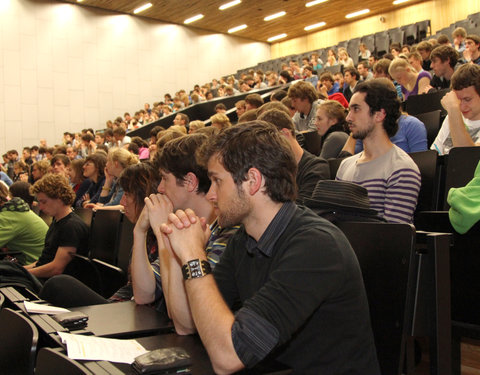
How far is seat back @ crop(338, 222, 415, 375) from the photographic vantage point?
1292 mm

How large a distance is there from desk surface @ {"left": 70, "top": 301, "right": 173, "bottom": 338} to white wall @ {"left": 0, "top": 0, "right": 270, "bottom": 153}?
40.2 feet

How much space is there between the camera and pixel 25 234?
11.6 feet

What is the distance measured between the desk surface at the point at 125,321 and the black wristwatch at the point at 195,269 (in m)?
0.29

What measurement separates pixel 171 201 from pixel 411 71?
3.76 metres

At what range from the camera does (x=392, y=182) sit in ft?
7.18

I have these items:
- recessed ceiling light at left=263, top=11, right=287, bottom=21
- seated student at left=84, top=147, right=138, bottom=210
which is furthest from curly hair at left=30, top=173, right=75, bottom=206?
recessed ceiling light at left=263, top=11, right=287, bottom=21

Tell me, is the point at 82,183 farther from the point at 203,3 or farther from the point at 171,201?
the point at 203,3

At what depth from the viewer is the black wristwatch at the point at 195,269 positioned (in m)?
1.22

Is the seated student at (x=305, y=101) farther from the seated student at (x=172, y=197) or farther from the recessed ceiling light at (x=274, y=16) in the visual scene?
the recessed ceiling light at (x=274, y=16)

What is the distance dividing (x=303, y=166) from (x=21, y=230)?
85.4 inches

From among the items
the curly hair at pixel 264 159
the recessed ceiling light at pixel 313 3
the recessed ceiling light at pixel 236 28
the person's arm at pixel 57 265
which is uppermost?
the recessed ceiling light at pixel 236 28

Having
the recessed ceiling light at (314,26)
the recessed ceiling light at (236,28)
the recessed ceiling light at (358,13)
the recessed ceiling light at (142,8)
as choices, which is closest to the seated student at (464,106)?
the recessed ceiling light at (142,8)

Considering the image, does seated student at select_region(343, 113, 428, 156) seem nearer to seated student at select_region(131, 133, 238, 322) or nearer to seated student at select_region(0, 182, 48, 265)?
seated student at select_region(131, 133, 238, 322)

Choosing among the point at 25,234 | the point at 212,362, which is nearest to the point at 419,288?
the point at 212,362
